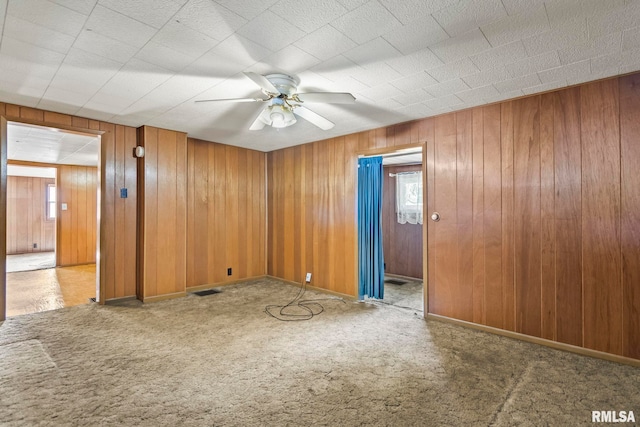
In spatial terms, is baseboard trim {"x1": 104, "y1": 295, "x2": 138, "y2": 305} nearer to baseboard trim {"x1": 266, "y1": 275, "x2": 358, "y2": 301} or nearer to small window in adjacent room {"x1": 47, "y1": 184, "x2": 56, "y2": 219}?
baseboard trim {"x1": 266, "y1": 275, "x2": 358, "y2": 301}

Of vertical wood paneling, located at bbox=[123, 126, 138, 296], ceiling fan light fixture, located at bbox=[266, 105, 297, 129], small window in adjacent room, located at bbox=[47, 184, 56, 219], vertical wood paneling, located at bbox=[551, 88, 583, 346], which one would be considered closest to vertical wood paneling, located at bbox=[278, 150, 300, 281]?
vertical wood paneling, located at bbox=[123, 126, 138, 296]

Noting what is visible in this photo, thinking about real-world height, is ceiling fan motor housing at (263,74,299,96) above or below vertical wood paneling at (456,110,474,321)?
above

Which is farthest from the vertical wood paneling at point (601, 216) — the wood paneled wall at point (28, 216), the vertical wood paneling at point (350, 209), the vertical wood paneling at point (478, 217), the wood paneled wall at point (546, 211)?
the wood paneled wall at point (28, 216)

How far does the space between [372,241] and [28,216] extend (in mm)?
10322

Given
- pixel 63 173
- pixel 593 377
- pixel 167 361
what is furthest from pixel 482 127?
pixel 63 173

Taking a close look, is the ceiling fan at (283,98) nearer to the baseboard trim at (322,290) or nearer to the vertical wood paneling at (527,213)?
the vertical wood paneling at (527,213)

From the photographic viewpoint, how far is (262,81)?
7.38 ft

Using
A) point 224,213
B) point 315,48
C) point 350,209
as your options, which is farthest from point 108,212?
point 315,48

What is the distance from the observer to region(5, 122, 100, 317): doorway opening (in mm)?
4578

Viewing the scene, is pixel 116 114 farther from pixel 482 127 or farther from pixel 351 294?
pixel 482 127

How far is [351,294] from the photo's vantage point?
4543 mm

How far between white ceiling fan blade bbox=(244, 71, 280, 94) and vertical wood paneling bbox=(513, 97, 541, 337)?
2490 millimetres

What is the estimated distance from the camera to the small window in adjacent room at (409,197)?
232 inches

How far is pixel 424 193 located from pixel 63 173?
325 inches
